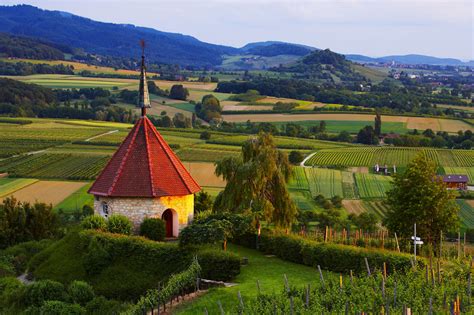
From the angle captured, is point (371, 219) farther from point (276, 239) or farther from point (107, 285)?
point (107, 285)

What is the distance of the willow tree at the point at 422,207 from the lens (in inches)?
1341

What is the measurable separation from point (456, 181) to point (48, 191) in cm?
4141

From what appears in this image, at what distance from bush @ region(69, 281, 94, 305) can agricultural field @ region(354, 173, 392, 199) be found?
138 feet

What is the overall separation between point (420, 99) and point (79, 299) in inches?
5915

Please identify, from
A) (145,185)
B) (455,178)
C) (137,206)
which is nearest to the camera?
(137,206)

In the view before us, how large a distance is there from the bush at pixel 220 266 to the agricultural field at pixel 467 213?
108 ft

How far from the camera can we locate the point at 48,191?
203 feet

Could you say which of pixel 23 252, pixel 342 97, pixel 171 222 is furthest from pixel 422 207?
pixel 342 97

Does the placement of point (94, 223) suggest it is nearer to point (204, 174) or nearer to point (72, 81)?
point (204, 174)

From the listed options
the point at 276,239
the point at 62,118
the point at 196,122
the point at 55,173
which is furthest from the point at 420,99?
the point at 276,239

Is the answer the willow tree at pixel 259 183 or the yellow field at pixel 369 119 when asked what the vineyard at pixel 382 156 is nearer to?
the yellow field at pixel 369 119

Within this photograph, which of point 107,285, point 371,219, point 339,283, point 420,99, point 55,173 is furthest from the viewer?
point 420,99

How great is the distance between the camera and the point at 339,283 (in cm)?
2228

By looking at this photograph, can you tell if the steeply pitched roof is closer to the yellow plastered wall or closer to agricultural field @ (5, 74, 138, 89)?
the yellow plastered wall
